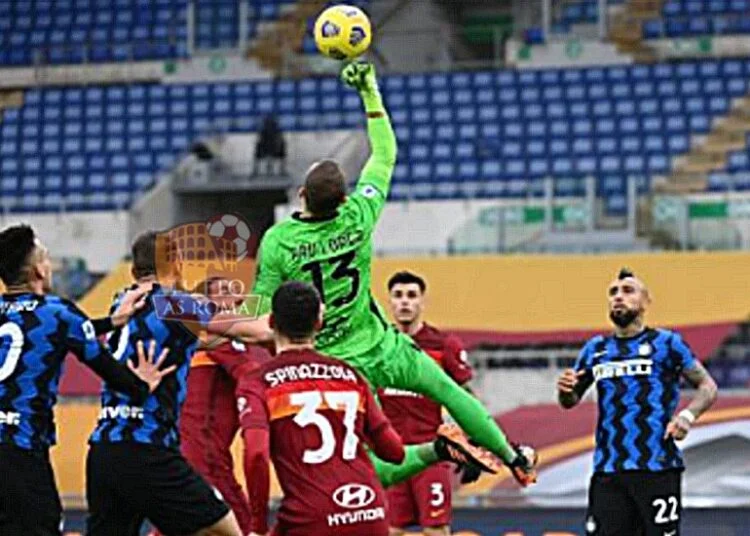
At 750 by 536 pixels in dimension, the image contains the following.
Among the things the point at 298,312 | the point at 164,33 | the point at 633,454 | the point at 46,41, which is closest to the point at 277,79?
the point at 164,33

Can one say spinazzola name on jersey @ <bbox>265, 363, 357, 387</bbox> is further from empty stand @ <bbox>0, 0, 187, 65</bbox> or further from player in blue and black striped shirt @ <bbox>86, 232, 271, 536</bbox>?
empty stand @ <bbox>0, 0, 187, 65</bbox>

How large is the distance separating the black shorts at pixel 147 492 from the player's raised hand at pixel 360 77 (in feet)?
6.37

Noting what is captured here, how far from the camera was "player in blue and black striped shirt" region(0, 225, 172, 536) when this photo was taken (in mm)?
7719

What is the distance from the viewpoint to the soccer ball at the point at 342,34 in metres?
8.64

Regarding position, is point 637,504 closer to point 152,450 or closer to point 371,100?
point 371,100

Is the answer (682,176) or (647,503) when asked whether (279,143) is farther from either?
(647,503)

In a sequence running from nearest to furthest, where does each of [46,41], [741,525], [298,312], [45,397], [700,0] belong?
[298,312], [45,397], [741,525], [700,0], [46,41]

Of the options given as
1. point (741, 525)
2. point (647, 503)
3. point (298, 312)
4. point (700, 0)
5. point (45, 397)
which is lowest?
point (741, 525)

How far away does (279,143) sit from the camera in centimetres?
2331

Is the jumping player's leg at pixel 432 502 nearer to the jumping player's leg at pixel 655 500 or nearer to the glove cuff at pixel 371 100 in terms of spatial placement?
the jumping player's leg at pixel 655 500

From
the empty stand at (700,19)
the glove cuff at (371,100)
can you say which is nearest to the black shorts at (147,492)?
the glove cuff at (371,100)

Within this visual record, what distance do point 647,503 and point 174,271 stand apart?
2952mm

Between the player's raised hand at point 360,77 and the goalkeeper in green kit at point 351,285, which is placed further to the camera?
the player's raised hand at point 360,77

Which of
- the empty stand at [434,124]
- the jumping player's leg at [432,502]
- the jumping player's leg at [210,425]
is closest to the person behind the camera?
the jumping player's leg at [210,425]
